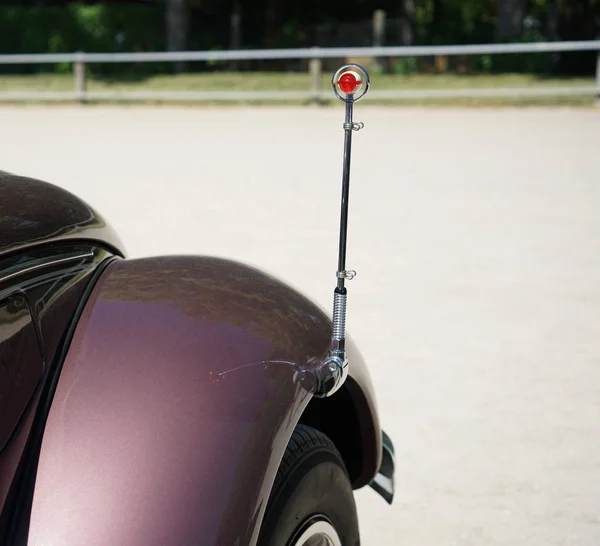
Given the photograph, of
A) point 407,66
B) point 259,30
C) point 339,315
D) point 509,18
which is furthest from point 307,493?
point 259,30

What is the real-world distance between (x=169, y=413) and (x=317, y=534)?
0.47 m

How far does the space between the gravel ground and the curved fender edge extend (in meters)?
1.22

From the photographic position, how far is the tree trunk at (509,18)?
24531 millimetres

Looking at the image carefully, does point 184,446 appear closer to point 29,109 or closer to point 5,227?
point 5,227

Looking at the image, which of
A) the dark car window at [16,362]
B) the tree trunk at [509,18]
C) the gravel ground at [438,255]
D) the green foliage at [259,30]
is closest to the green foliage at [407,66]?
the green foliage at [259,30]

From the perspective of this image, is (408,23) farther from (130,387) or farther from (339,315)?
(130,387)

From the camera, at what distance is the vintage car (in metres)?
1.34

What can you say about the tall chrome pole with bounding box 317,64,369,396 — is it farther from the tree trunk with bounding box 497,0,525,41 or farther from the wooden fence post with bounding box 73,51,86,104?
the tree trunk with bounding box 497,0,525,41

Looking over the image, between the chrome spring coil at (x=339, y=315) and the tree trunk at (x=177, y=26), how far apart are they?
76.9 feet

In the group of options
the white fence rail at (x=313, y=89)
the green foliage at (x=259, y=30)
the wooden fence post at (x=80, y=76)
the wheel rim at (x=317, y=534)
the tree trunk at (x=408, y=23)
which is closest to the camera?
the wheel rim at (x=317, y=534)

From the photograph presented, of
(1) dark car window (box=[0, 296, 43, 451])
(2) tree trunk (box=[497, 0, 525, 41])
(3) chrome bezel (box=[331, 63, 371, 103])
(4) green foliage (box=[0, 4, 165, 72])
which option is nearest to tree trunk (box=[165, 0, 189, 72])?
(4) green foliage (box=[0, 4, 165, 72])

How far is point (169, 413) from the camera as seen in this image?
1.45 metres

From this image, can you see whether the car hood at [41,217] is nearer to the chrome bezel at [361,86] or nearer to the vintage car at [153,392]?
the vintage car at [153,392]

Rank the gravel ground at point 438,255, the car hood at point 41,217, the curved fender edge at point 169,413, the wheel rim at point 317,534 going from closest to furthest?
the curved fender edge at point 169,413, the car hood at point 41,217, the wheel rim at point 317,534, the gravel ground at point 438,255
